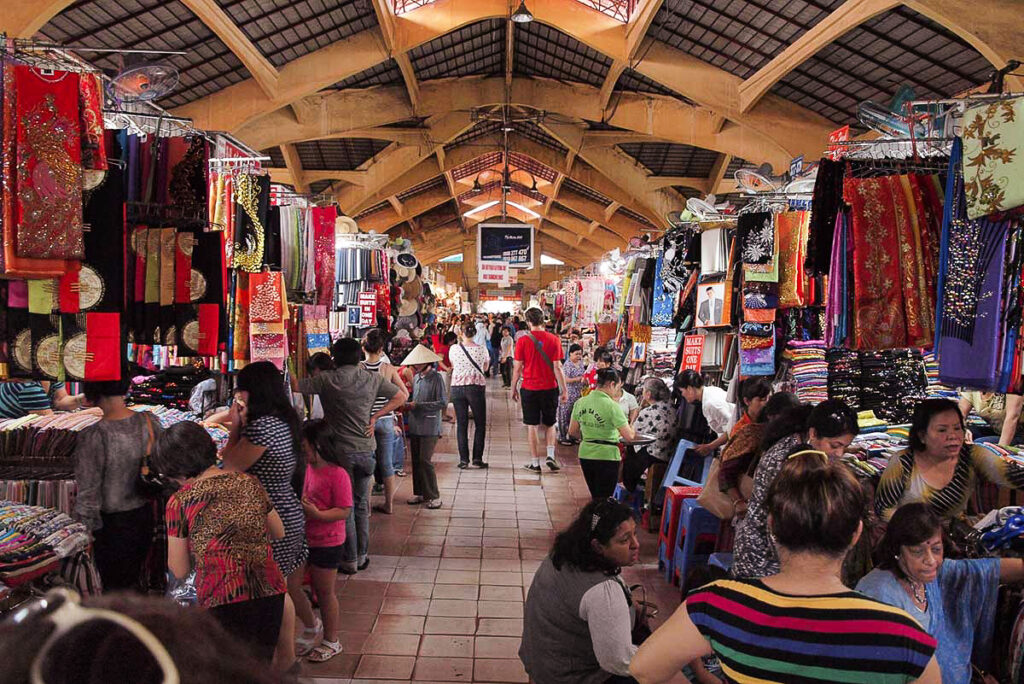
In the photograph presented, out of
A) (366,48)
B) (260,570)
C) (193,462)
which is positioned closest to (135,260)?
(193,462)

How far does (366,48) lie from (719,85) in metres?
4.73

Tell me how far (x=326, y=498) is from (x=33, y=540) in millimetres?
1199

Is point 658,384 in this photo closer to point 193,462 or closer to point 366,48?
point 193,462

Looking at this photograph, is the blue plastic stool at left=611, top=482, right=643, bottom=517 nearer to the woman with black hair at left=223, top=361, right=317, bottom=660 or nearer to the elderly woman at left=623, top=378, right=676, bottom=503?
the elderly woman at left=623, top=378, right=676, bottom=503

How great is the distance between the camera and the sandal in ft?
11.7

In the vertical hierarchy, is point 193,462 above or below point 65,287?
below

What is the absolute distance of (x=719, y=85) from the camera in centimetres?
1059

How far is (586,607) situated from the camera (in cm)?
237

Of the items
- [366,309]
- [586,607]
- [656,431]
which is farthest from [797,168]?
[366,309]

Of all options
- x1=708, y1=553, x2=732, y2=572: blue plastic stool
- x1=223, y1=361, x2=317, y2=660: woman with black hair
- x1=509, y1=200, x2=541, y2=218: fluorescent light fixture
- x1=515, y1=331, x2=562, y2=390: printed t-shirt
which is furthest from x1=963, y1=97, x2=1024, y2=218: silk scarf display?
x1=509, y1=200, x2=541, y2=218: fluorescent light fixture

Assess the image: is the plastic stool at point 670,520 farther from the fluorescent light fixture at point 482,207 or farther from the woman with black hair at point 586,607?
the fluorescent light fixture at point 482,207

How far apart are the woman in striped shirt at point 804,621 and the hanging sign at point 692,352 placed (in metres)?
4.34

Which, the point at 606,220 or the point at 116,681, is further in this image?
the point at 606,220

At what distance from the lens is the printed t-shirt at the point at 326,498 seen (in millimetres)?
3539
